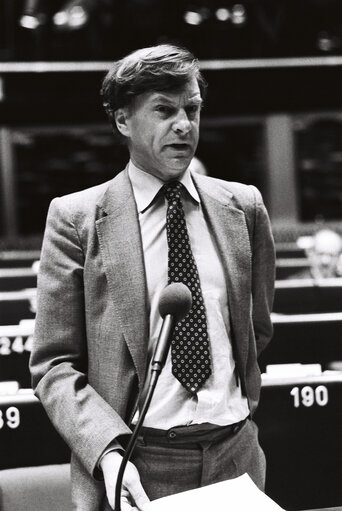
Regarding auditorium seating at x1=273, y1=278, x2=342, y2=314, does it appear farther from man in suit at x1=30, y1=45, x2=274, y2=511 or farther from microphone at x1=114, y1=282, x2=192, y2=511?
microphone at x1=114, y1=282, x2=192, y2=511

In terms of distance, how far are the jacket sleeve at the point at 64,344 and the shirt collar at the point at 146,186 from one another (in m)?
0.12

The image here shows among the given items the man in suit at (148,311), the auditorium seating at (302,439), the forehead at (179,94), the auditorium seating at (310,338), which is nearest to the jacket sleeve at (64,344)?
the man in suit at (148,311)

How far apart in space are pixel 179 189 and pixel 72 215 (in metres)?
0.18

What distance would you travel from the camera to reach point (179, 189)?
124cm

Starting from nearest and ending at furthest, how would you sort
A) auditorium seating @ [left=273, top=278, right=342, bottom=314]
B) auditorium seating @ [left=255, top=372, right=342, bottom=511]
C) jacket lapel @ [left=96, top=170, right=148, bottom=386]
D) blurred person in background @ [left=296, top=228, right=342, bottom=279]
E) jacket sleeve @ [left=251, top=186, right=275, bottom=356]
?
1. jacket lapel @ [left=96, top=170, right=148, bottom=386]
2. jacket sleeve @ [left=251, top=186, right=275, bottom=356]
3. auditorium seating @ [left=255, top=372, right=342, bottom=511]
4. auditorium seating @ [left=273, top=278, right=342, bottom=314]
5. blurred person in background @ [left=296, top=228, right=342, bottom=279]

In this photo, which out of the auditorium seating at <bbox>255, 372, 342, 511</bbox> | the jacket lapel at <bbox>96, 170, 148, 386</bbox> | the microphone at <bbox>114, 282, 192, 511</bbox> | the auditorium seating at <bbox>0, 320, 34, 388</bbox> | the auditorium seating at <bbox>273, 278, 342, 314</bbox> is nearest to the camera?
the microphone at <bbox>114, 282, 192, 511</bbox>

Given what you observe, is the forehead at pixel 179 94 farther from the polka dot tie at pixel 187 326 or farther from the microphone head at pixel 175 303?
the microphone head at pixel 175 303

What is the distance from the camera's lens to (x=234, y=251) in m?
1.24

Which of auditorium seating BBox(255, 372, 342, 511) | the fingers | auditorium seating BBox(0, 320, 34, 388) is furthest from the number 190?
auditorium seating BBox(0, 320, 34, 388)

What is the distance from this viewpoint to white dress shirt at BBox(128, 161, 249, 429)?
1.16 m

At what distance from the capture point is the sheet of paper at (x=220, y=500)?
105 centimetres

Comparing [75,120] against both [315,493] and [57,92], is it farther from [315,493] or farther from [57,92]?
[315,493]

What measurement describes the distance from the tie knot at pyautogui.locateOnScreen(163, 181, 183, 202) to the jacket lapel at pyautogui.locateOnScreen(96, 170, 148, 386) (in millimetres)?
57

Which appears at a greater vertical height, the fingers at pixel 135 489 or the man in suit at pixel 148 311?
the man in suit at pixel 148 311
